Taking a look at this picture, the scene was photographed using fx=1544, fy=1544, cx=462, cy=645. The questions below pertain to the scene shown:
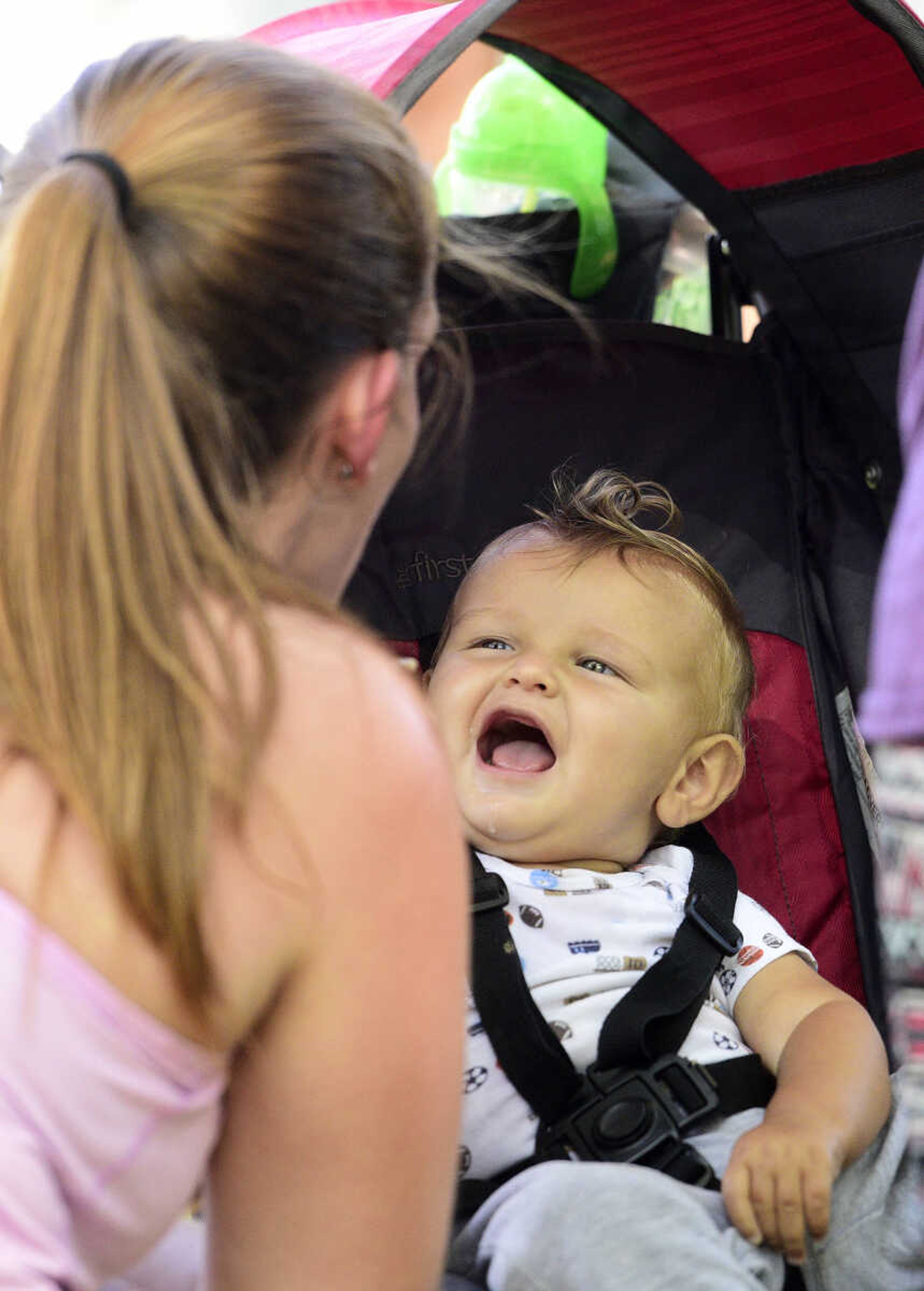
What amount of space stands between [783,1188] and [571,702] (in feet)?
1.48

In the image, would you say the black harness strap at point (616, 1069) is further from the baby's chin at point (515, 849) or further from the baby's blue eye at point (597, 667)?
the baby's blue eye at point (597, 667)

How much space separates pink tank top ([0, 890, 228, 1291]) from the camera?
66cm

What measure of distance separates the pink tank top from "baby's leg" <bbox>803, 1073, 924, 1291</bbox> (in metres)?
0.54

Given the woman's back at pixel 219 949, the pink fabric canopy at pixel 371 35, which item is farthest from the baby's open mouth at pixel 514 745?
the woman's back at pixel 219 949

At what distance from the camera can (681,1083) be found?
3.76 feet

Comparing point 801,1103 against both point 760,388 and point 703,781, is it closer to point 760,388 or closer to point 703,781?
point 703,781

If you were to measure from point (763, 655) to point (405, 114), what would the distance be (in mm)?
666

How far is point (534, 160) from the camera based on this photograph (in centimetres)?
186

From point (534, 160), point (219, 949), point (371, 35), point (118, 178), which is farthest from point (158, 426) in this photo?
point (534, 160)

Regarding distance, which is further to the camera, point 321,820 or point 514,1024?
point 514,1024

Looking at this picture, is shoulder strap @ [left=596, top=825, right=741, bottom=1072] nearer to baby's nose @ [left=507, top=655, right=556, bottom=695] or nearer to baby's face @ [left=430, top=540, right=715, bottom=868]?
baby's face @ [left=430, top=540, right=715, bottom=868]

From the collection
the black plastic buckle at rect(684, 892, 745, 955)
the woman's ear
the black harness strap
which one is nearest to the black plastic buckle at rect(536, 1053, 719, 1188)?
the black harness strap

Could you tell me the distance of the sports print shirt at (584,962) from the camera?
114 centimetres

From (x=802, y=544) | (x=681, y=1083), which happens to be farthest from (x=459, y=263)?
(x=681, y=1083)
